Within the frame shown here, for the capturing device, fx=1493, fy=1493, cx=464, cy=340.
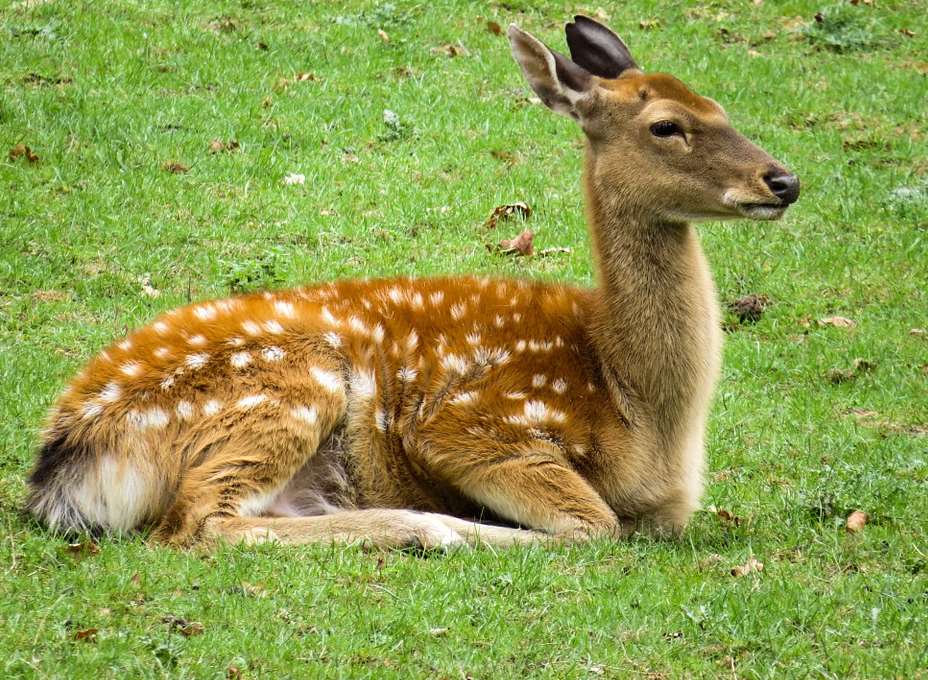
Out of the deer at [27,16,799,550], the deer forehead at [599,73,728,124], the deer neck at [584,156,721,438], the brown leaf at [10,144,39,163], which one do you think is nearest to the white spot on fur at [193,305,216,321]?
the deer at [27,16,799,550]

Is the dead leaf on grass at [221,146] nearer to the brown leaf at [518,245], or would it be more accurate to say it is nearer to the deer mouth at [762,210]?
the brown leaf at [518,245]

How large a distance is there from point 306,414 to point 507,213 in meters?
4.79

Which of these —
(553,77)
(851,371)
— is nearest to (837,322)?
(851,371)

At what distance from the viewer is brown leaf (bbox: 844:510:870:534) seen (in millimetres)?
6473

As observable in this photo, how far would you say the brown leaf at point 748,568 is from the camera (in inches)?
231

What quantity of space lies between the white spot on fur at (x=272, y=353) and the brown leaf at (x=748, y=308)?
429 centimetres

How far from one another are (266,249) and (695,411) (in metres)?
4.11

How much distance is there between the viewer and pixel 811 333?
960 cm

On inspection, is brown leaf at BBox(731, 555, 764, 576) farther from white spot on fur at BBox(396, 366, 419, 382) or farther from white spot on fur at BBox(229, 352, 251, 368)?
white spot on fur at BBox(229, 352, 251, 368)

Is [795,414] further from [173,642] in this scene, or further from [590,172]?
[173,642]

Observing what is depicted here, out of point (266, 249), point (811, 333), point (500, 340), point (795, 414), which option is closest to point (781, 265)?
point (811, 333)

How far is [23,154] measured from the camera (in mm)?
10766

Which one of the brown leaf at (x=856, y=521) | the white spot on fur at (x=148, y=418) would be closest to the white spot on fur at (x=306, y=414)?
the white spot on fur at (x=148, y=418)

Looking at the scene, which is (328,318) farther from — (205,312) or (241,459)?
(241,459)
